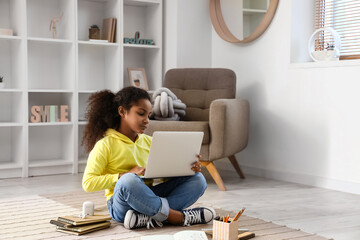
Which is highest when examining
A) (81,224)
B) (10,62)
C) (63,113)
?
(10,62)

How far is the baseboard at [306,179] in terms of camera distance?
10.6 ft

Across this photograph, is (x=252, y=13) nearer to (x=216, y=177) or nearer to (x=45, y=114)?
(x=216, y=177)

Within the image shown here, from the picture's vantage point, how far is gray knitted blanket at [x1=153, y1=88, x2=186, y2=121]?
Result: 11.5ft

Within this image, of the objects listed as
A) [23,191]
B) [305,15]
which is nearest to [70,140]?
[23,191]

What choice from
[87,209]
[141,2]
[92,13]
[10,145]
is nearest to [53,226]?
[87,209]

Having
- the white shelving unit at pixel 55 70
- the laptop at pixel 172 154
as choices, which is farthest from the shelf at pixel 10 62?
the laptop at pixel 172 154

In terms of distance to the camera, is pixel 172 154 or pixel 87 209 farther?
pixel 87 209

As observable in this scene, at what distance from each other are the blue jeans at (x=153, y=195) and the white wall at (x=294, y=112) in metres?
1.44

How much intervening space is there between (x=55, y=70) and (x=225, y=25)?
1493 mm

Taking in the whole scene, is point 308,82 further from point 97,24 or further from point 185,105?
point 97,24

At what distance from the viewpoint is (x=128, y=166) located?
2.19 m

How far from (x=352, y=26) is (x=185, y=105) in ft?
4.33

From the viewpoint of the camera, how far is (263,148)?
3895mm

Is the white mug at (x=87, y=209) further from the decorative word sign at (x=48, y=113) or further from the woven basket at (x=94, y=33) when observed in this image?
the woven basket at (x=94, y=33)
